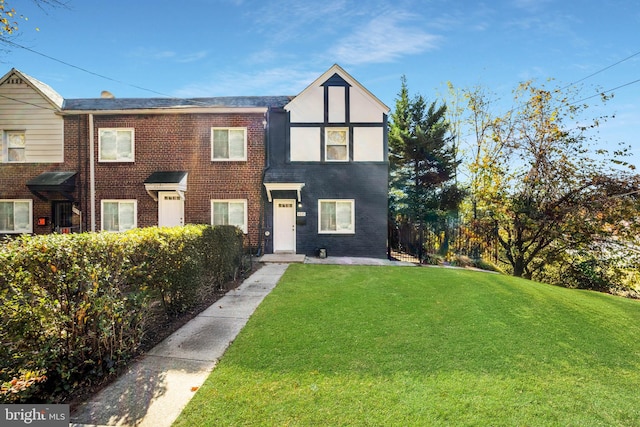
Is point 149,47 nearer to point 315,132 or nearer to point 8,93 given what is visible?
point 315,132

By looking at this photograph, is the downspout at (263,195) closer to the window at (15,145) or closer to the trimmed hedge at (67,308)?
the trimmed hedge at (67,308)

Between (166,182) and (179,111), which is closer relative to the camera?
(166,182)

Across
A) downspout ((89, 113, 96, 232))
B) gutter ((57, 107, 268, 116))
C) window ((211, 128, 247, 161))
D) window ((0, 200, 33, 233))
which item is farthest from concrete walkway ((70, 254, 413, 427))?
window ((0, 200, 33, 233))

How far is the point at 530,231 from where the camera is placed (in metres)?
12.3

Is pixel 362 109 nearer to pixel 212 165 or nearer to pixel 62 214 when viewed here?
pixel 212 165

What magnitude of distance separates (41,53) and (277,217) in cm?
1126

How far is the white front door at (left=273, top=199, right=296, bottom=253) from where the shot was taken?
42.6 ft

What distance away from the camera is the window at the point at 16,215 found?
1305 cm

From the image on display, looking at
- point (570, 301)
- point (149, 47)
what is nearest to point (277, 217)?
point (149, 47)

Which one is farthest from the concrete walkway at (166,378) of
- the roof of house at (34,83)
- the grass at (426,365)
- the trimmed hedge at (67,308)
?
the roof of house at (34,83)

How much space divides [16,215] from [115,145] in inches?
216

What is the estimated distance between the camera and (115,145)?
13164 millimetres

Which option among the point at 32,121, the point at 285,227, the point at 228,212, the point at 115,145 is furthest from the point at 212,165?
the point at 32,121

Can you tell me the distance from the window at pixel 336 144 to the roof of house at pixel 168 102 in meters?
2.82
